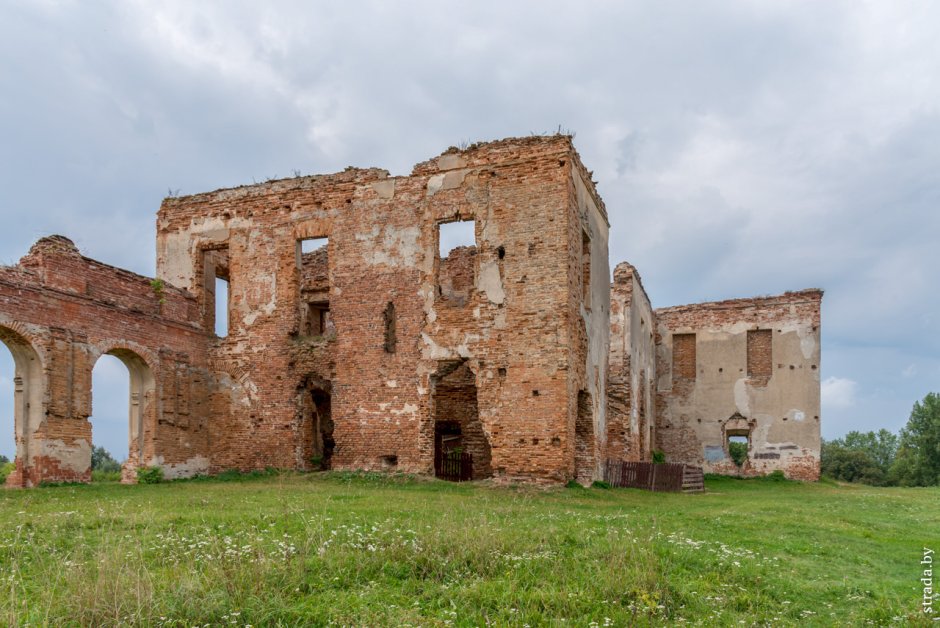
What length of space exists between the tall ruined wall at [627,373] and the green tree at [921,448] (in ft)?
60.1

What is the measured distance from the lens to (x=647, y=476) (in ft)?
57.5

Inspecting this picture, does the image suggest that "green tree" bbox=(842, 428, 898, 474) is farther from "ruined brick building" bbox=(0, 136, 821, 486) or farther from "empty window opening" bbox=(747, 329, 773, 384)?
"ruined brick building" bbox=(0, 136, 821, 486)

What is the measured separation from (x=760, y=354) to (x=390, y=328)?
1597 centimetres

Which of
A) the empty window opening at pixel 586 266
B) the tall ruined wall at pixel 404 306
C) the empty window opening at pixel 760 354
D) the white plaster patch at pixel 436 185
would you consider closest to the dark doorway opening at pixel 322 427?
the tall ruined wall at pixel 404 306

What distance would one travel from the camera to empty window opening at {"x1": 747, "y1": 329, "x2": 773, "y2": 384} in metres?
26.5

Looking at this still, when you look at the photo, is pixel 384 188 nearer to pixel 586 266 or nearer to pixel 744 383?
pixel 586 266

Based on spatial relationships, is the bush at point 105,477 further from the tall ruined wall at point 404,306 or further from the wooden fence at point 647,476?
the wooden fence at point 647,476

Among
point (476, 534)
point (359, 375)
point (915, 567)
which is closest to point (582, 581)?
point (476, 534)

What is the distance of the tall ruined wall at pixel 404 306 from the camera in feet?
49.5

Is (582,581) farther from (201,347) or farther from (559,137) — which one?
(201,347)

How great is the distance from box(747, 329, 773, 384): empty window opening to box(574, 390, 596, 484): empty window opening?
12.7 meters

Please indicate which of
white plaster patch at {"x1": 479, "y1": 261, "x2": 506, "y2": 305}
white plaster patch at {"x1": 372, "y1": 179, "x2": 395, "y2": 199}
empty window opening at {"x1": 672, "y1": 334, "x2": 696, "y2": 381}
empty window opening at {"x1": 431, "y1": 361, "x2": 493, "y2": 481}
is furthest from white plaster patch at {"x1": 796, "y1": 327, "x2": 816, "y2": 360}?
white plaster patch at {"x1": 372, "y1": 179, "x2": 395, "y2": 199}

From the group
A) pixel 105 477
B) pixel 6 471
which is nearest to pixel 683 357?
pixel 105 477

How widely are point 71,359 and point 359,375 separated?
5.66 meters
